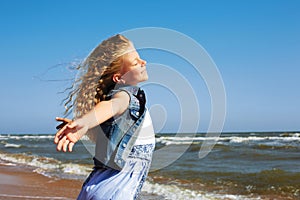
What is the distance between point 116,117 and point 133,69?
13.6 inches

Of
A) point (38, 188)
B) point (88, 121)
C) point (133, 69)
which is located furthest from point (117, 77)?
point (38, 188)

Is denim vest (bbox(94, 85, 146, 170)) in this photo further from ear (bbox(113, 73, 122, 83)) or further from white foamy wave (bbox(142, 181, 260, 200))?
white foamy wave (bbox(142, 181, 260, 200))

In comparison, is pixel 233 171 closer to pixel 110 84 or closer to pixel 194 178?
pixel 194 178

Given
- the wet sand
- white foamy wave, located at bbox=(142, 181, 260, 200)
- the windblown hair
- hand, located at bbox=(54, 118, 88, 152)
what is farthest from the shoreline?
hand, located at bbox=(54, 118, 88, 152)

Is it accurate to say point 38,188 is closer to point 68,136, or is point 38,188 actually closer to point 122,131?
point 122,131

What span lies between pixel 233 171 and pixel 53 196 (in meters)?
6.59

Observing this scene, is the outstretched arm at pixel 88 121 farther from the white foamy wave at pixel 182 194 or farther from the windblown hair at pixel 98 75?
the white foamy wave at pixel 182 194

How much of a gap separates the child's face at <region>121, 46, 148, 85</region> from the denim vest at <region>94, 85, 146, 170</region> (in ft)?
0.37

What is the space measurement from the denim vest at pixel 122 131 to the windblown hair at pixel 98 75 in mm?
138

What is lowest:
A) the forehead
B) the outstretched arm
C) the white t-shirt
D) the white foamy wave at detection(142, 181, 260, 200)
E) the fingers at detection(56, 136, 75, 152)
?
the white foamy wave at detection(142, 181, 260, 200)

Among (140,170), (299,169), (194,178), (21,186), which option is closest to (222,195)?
(194,178)

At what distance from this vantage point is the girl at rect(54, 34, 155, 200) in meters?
2.13

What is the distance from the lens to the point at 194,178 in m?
10.6

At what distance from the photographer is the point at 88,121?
1814mm
